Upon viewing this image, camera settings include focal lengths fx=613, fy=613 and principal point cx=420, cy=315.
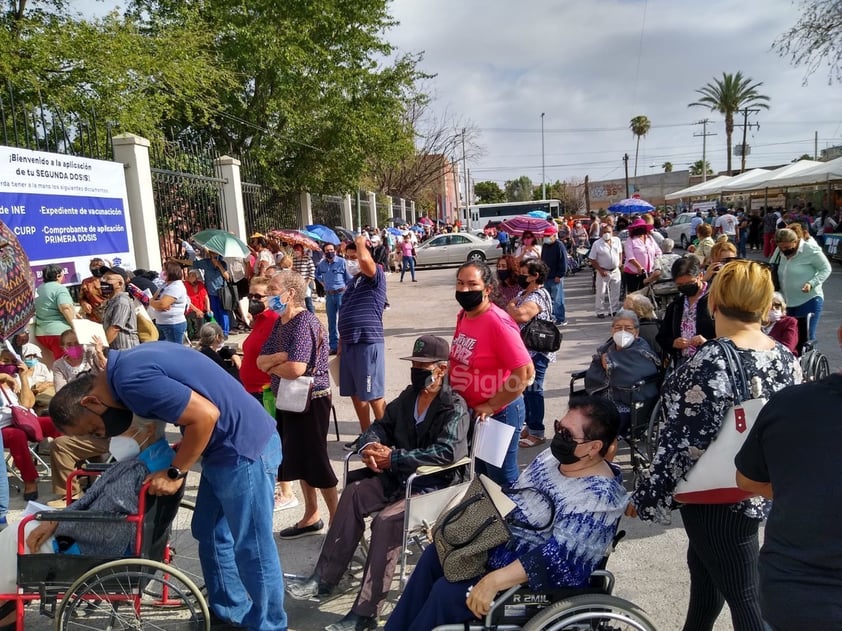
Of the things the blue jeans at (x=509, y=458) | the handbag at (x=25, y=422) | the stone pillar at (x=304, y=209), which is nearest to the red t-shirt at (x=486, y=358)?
the blue jeans at (x=509, y=458)

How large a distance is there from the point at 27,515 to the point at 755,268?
338 cm

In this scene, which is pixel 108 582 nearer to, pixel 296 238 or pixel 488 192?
pixel 296 238

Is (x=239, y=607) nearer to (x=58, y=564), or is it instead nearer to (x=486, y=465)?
(x=58, y=564)

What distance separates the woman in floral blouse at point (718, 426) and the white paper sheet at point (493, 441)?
1208 mm

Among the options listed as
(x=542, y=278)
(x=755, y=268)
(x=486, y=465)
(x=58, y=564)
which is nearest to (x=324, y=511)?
(x=486, y=465)

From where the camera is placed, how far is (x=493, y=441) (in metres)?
3.51

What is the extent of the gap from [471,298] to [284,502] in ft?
6.97

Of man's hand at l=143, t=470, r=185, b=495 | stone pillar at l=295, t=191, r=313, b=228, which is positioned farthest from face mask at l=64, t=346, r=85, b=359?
stone pillar at l=295, t=191, r=313, b=228

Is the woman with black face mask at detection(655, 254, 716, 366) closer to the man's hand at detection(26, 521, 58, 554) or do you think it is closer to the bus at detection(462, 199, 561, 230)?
the man's hand at detection(26, 521, 58, 554)

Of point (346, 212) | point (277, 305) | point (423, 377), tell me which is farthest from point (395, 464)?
point (346, 212)

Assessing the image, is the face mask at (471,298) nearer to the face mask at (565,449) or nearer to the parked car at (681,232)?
the face mask at (565,449)

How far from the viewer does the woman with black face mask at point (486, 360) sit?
3.66 meters

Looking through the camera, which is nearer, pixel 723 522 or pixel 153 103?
pixel 723 522

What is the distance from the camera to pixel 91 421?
2752 millimetres
